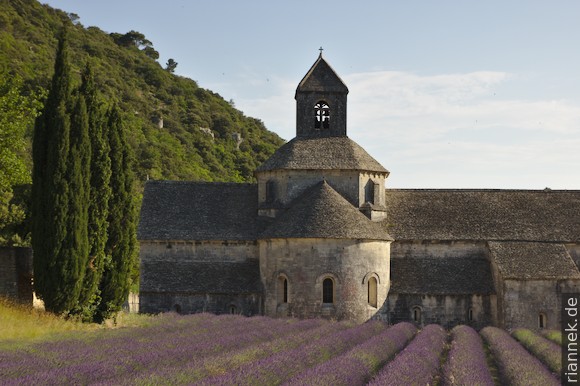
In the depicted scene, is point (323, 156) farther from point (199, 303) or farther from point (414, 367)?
point (414, 367)

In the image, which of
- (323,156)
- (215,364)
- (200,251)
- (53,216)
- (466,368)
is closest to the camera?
(215,364)

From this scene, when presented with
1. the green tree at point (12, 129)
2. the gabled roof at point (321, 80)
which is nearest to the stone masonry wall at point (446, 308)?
the gabled roof at point (321, 80)

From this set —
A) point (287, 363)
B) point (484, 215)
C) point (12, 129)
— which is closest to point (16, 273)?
point (12, 129)

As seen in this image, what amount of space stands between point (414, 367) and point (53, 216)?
47.2 feet

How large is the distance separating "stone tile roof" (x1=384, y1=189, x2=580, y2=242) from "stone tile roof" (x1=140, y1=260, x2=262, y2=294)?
7.90 m

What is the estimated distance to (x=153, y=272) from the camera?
42.6 meters

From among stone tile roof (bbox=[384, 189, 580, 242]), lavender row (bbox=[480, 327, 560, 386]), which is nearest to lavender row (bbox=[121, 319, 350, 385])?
lavender row (bbox=[480, 327, 560, 386])

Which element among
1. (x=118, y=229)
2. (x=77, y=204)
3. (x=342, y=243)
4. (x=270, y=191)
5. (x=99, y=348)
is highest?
(x=270, y=191)

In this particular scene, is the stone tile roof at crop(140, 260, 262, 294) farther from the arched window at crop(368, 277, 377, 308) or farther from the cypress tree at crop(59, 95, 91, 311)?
the cypress tree at crop(59, 95, 91, 311)

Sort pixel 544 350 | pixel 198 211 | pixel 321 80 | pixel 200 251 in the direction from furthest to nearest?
1. pixel 321 80
2. pixel 198 211
3. pixel 200 251
4. pixel 544 350

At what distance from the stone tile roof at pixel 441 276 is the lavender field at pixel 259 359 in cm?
1119

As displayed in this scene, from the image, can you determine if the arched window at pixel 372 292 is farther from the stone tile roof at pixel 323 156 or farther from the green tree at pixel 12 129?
the green tree at pixel 12 129

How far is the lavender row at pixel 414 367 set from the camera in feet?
56.1

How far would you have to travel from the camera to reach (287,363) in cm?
1902
